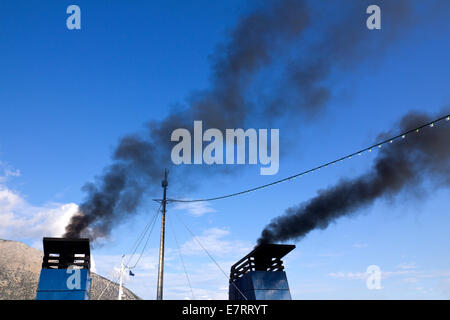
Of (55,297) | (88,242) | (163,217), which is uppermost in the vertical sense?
(163,217)

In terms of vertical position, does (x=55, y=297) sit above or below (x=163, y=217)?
below

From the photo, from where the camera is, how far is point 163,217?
19.2 metres
